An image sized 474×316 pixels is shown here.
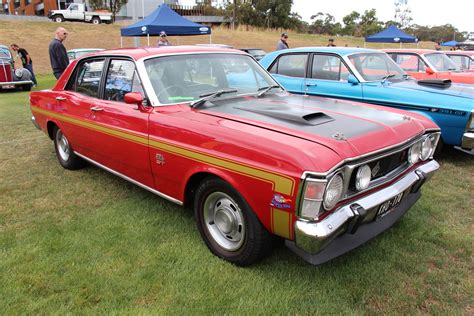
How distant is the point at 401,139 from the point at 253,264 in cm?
143

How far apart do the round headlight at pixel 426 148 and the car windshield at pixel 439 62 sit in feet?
18.0

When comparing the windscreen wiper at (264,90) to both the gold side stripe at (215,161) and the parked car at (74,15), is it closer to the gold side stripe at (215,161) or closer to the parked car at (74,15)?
the gold side stripe at (215,161)

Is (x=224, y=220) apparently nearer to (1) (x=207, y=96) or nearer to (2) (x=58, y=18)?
(1) (x=207, y=96)

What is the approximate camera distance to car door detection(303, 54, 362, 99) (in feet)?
20.0

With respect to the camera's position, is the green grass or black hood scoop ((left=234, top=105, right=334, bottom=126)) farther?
black hood scoop ((left=234, top=105, right=334, bottom=126))

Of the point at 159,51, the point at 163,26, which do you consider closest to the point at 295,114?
the point at 159,51

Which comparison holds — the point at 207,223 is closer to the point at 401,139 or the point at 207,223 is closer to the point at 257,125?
the point at 257,125

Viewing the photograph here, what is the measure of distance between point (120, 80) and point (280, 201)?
7.54 ft

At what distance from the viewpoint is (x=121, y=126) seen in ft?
12.1

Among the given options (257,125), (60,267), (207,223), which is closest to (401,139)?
(257,125)

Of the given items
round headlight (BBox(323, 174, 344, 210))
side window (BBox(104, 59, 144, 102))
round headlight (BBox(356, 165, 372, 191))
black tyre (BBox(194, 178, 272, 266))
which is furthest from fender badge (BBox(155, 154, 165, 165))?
round headlight (BBox(356, 165, 372, 191))

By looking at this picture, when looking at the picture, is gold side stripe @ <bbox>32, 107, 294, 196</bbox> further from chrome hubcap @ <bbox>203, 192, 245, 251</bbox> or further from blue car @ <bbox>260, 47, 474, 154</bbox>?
blue car @ <bbox>260, 47, 474, 154</bbox>

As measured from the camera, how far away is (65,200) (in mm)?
4258

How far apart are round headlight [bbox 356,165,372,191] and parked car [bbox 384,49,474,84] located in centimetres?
612
